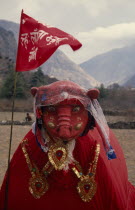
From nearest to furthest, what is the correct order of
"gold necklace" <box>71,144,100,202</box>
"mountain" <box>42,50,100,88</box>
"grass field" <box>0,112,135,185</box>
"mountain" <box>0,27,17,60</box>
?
"gold necklace" <box>71,144,100,202</box> < "grass field" <box>0,112,135,185</box> < "mountain" <box>0,27,17,60</box> < "mountain" <box>42,50,100,88</box>

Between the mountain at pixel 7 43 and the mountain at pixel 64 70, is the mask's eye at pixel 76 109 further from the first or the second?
the mountain at pixel 64 70

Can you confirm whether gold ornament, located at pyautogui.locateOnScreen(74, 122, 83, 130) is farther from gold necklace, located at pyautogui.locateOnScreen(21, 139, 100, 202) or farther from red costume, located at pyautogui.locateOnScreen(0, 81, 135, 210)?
gold necklace, located at pyautogui.locateOnScreen(21, 139, 100, 202)

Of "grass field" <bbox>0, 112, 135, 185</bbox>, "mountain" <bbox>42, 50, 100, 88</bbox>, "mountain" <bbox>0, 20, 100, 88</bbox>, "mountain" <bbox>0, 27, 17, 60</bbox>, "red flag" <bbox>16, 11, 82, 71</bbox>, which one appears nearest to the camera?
"red flag" <bbox>16, 11, 82, 71</bbox>

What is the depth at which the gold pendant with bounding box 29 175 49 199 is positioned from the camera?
273cm

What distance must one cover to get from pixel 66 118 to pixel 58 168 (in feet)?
1.50

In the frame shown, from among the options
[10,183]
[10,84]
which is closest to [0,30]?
[10,84]

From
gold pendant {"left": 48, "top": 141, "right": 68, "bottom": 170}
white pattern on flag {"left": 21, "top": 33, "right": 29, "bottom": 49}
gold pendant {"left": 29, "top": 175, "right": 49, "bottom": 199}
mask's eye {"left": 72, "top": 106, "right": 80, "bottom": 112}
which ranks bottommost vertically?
gold pendant {"left": 29, "top": 175, "right": 49, "bottom": 199}

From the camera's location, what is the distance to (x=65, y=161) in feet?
8.63

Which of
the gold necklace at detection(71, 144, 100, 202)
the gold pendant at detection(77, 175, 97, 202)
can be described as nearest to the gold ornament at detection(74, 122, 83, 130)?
the gold necklace at detection(71, 144, 100, 202)

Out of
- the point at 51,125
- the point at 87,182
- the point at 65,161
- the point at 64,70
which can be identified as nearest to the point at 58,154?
the point at 65,161

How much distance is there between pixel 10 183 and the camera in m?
2.89

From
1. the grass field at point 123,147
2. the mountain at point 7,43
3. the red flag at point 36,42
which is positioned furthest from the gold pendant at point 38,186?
the mountain at point 7,43

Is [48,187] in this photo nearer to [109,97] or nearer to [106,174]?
[106,174]

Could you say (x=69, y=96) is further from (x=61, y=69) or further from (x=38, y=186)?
(x=61, y=69)
